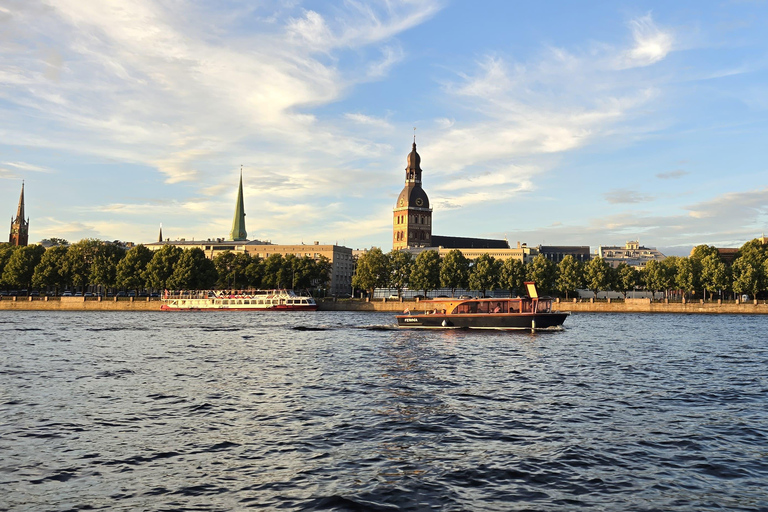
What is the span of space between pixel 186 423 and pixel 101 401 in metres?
6.75

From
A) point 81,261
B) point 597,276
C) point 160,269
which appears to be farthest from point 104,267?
point 597,276

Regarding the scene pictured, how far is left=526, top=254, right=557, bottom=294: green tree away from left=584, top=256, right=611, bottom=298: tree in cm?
801

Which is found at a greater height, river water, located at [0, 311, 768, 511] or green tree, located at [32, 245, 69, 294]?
green tree, located at [32, 245, 69, 294]

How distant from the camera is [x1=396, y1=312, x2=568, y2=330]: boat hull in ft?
237

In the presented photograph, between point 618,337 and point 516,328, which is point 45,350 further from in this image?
point 618,337

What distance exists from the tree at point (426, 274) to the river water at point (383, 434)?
4739 inches

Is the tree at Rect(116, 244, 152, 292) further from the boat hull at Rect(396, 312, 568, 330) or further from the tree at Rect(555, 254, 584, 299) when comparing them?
the boat hull at Rect(396, 312, 568, 330)

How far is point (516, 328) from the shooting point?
73500 millimetres

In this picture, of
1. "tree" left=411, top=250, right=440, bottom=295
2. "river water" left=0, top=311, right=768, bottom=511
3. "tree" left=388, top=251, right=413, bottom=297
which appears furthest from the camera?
"tree" left=388, top=251, right=413, bottom=297

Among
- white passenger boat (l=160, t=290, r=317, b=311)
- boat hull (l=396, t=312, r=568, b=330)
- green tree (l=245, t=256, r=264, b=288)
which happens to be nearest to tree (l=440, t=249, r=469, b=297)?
white passenger boat (l=160, t=290, r=317, b=311)

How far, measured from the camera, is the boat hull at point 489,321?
7225cm

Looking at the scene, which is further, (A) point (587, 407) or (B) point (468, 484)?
(A) point (587, 407)

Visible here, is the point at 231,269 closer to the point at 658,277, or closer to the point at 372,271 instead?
the point at 372,271

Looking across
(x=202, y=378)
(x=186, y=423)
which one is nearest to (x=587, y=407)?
(x=186, y=423)
